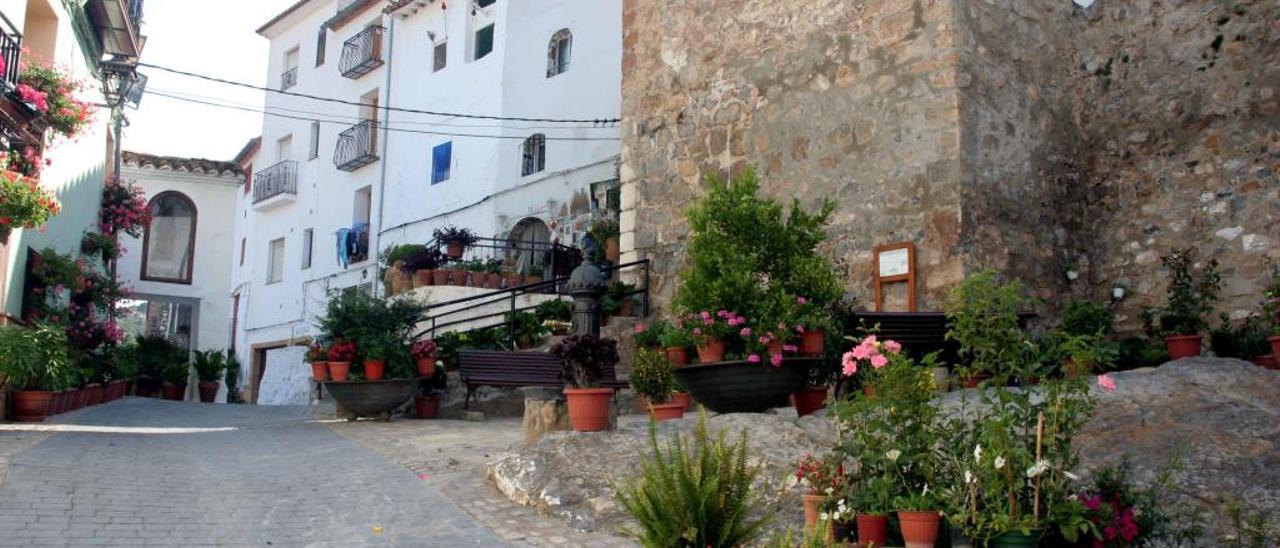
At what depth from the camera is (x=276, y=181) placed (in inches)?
1129

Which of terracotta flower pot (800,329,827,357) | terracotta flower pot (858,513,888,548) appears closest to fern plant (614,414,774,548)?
terracotta flower pot (858,513,888,548)

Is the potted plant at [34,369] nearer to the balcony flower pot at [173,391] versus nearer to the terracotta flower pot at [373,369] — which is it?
the terracotta flower pot at [373,369]

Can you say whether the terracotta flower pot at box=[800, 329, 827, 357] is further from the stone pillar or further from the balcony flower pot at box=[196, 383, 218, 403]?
the balcony flower pot at box=[196, 383, 218, 403]

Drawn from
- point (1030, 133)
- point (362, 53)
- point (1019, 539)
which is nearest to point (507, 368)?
point (1030, 133)

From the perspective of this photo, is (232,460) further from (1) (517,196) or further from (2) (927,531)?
(1) (517,196)

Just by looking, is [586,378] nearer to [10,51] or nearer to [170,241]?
[10,51]

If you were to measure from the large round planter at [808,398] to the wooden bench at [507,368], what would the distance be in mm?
3900

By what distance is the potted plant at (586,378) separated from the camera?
756 centimetres

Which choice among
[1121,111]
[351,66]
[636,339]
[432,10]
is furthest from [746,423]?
[351,66]

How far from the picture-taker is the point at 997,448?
180 inches

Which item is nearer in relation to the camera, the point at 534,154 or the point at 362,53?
the point at 534,154

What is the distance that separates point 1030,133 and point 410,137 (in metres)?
16.2

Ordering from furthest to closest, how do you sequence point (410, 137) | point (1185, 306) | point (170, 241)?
point (170, 241)
point (410, 137)
point (1185, 306)

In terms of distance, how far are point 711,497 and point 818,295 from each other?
325 centimetres
